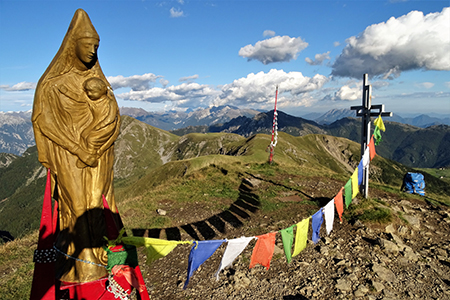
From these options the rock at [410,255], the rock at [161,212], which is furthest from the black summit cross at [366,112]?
the rock at [161,212]

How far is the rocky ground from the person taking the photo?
A: 786 cm

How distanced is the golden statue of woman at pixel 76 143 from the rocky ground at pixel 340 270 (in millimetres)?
3724

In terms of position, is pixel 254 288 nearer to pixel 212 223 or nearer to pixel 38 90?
pixel 212 223

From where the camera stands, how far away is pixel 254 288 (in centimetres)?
809

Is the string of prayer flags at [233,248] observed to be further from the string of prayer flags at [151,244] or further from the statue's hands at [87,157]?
the statue's hands at [87,157]

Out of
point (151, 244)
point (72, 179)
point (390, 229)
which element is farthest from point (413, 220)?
point (72, 179)

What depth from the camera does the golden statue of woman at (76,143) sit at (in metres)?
5.23

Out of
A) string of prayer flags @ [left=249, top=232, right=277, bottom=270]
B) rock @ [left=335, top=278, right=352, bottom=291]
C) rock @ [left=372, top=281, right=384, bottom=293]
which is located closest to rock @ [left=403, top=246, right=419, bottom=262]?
rock @ [left=372, top=281, right=384, bottom=293]

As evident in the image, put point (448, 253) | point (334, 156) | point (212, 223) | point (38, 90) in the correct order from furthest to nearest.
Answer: point (334, 156) → point (212, 223) → point (448, 253) → point (38, 90)

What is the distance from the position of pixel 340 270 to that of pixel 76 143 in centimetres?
900

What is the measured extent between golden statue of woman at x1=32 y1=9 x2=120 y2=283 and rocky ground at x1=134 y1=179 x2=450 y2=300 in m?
3.72

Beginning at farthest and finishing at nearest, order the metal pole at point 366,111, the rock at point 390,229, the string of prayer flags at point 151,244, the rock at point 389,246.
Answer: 1. the metal pole at point 366,111
2. the rock at point 390,229
3. the rock at point 389,246
4. the string of prayer flags at point 151,244

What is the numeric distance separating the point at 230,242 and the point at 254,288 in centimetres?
259

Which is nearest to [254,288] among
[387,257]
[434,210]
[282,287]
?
[282,287]
